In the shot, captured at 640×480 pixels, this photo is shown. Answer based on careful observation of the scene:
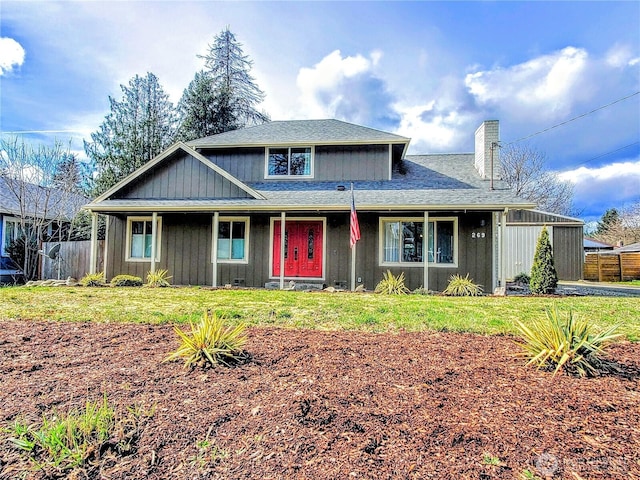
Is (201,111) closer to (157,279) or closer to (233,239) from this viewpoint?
(233,239)

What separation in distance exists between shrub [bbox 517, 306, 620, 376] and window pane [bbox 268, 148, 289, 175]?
11.4m

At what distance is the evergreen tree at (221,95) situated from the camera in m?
24.7

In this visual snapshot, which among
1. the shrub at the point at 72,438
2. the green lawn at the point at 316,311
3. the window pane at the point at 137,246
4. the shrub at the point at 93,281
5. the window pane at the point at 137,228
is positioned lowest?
the shrub at the point at 72,438

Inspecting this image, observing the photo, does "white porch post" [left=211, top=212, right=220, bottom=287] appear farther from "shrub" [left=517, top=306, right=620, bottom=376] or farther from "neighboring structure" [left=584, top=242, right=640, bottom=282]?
"neighboring structure" [left=584, top=242, right=640, bottom=282]

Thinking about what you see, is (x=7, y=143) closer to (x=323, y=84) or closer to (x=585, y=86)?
(x=323, y=84)

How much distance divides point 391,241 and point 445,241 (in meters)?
1.70

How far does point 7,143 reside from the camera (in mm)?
17547

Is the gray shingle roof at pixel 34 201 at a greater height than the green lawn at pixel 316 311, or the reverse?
the gray shingle roof at pixel 34 201

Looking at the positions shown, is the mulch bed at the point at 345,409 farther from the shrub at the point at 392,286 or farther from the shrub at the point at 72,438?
the shrub at the point at 392,286

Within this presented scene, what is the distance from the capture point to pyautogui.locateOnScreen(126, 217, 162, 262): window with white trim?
13109mm

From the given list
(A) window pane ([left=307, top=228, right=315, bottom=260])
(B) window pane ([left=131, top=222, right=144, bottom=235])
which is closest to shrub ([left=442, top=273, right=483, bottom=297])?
(A) window pane ([left=307, top=228, right=315, bottom=260])

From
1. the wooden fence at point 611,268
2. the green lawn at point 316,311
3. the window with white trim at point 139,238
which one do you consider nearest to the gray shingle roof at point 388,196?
the window with white trim at point 139,238

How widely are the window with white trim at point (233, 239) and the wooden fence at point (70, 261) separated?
621 centimetres

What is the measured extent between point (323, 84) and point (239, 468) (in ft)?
53.8
